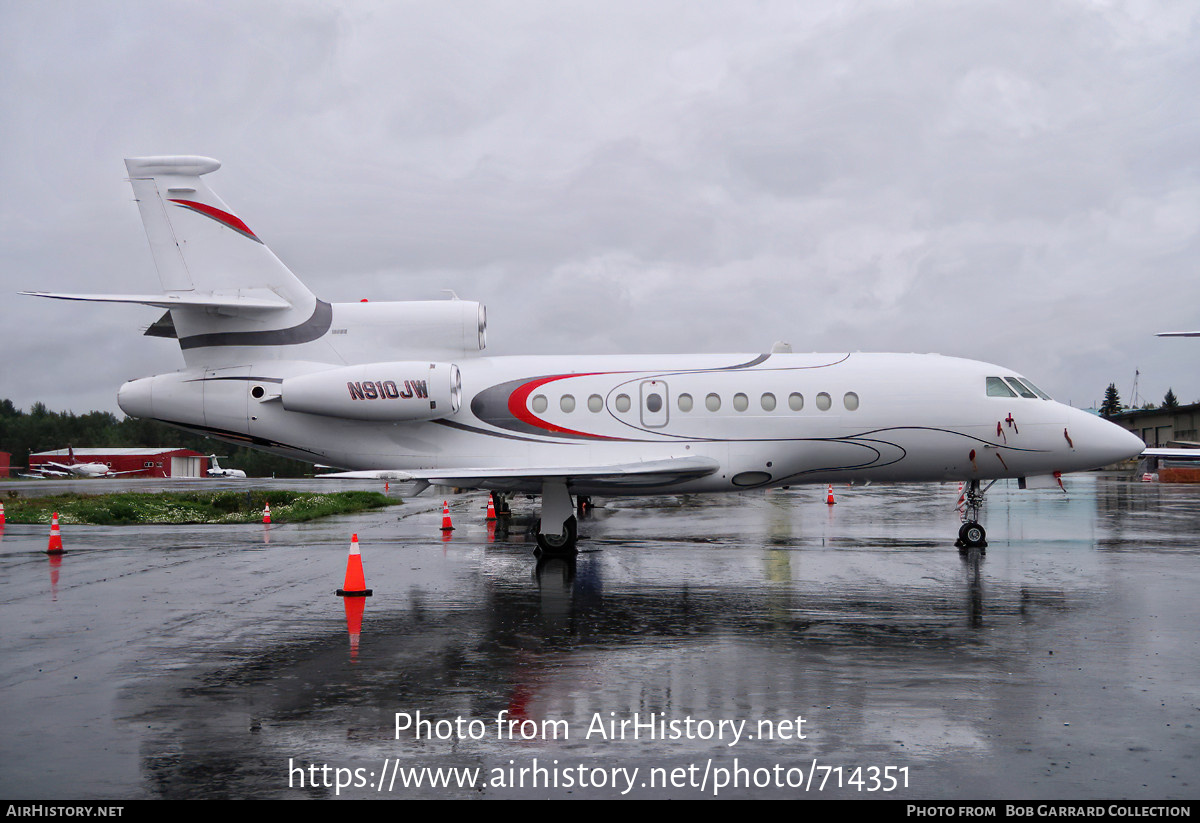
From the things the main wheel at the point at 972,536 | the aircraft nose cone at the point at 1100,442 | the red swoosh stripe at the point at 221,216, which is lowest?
the main wheel at the point at 972,536

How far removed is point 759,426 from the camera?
1505 centimetres

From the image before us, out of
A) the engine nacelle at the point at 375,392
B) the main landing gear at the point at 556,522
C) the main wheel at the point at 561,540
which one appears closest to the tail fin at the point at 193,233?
the engine nacelle at the point at 375,392

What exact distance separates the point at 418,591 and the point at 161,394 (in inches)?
284

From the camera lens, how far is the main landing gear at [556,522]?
14.5 meters

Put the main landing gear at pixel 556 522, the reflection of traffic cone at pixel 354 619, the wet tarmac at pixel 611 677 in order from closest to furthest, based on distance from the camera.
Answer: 1. the wet tarmac at pixel 611 677
2. the reflection of traffic cone at pixel 354 619
3. the main landing gear at pixel 556 522

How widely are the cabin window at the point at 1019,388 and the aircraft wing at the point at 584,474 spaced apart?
214 inches

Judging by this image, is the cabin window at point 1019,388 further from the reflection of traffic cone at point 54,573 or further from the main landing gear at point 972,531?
the reflection of traffic cone at point 54,573

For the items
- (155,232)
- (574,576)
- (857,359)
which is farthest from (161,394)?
(857,359)

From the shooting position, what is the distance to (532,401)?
603 inches

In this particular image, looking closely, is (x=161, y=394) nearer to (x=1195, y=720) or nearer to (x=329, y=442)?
(x=329, y=442)

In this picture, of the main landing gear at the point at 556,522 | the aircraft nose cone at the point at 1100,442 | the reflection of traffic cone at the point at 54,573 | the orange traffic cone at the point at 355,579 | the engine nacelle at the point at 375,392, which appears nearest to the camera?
the orange traffic cone at the point at 355,579

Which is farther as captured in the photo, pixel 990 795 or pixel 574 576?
pixel 574 576

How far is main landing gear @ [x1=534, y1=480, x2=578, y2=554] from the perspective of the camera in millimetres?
14477

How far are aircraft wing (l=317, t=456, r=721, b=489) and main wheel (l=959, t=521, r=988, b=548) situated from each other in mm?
4465
